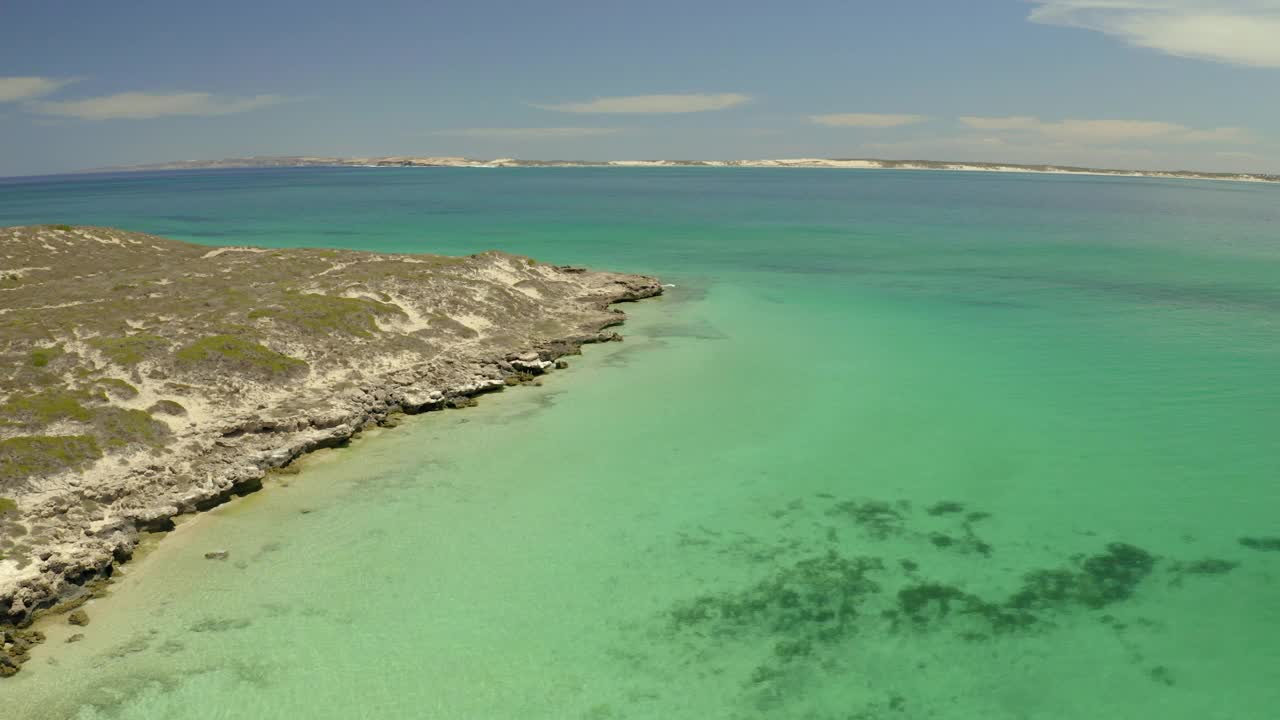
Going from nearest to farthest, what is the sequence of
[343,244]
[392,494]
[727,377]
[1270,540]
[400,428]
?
1. [1270,540]
2. [392,494]
3. [400,428]
4. [727,377]
5. [343,244]

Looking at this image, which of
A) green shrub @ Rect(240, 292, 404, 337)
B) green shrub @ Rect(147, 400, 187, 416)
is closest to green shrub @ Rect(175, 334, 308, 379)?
green shrub @ Rect(147, 400, 187, 416)

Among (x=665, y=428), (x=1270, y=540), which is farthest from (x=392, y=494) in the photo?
(x=1270, y=540)

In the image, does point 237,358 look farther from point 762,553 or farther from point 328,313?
point 762,553

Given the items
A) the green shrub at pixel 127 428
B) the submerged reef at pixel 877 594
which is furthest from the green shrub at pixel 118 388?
the submerged reef at pixel 877 594

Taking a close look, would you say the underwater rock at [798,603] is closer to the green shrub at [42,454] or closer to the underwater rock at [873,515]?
the underwater rock at [873,515]

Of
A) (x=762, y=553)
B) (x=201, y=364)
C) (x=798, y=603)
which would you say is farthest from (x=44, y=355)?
(x=798, y=603)

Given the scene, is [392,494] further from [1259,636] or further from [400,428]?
[1259,636]
